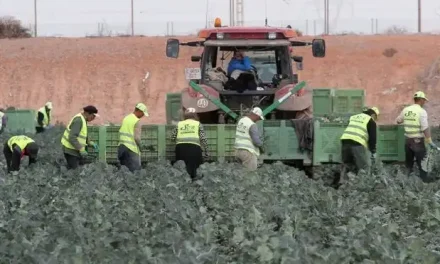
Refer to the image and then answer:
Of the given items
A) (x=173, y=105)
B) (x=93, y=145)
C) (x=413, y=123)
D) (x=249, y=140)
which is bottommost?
(x=93, y=145)

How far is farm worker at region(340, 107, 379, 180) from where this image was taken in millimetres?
13133

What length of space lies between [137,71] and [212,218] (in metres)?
34.8

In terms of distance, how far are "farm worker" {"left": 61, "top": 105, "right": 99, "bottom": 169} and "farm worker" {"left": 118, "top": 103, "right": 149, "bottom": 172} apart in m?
0.51

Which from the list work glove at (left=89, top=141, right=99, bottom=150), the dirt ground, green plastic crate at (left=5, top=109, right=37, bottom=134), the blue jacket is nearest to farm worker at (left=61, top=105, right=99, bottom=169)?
work glove at (left=89, top=141, right=99, bottom=150)

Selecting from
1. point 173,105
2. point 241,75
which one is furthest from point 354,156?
point 173,105

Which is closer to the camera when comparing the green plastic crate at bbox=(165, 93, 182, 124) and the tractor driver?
the tractor driver

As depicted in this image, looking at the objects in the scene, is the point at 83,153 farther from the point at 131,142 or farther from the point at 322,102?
the point at 322,102

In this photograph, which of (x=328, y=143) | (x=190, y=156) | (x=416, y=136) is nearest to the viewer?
(x=190, y=156)

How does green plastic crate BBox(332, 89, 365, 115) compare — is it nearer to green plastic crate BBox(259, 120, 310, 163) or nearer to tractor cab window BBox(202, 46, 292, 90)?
tractor cab window BBox(202, 46, 292, 90)

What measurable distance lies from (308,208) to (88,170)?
14.0ft

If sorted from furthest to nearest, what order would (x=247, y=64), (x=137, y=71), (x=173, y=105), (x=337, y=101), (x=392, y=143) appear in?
(x=137, y=71) → (x=337, y=101) → (x=173, y=105) → (x=247, y=64) → (x=392, y=143)

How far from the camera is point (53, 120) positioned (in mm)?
37875

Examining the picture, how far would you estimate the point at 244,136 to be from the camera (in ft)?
41.5

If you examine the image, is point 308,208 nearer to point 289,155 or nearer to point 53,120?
point 289,155
